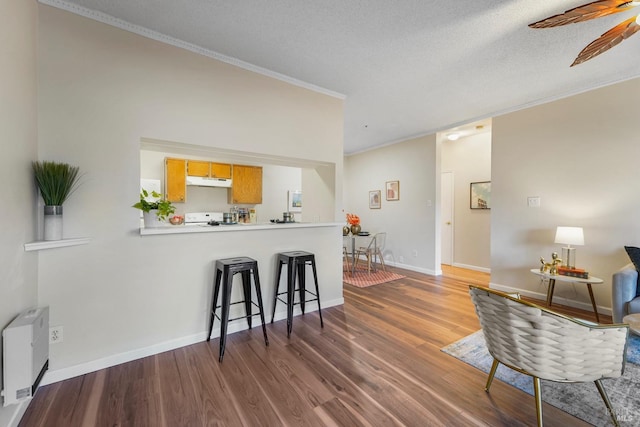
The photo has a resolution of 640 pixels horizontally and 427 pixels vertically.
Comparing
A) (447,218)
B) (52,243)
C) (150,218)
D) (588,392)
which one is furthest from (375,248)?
(52,243)

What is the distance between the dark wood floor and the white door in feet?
Answer: 11.5

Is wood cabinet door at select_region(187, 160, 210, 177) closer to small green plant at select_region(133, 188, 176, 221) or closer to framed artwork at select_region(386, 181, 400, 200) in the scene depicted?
small green plant at select_region(133, 188, 176, 221)

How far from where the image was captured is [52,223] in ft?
5.79

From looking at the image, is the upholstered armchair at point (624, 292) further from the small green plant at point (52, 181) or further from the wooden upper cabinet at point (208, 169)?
the wooden upper cabinet at point (208, 169)

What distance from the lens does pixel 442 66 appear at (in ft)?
8.91

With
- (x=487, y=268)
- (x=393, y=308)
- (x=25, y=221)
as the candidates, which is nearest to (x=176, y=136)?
(x=25, y=221)

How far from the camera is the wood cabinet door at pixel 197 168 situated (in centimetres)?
473

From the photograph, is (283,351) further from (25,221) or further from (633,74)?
(633,74)

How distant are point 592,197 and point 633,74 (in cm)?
137

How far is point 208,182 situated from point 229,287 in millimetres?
3152

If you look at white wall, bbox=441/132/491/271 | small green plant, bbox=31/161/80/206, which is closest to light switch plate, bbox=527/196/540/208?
white wall, bbox=441/132/491/271

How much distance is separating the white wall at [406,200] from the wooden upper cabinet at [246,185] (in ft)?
8.62

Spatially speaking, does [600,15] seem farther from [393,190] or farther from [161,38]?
[393,190]

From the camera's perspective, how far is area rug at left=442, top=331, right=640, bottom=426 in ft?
5.16
